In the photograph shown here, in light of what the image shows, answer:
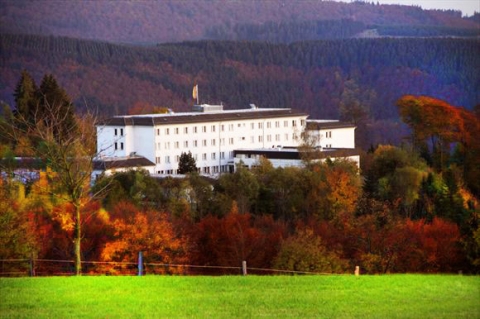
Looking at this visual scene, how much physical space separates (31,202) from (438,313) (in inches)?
931

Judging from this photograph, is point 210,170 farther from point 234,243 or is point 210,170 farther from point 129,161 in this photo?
point 234,243

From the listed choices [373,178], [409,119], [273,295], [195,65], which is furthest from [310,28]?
[273,295]

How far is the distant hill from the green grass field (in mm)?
48321

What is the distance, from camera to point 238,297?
24703mm

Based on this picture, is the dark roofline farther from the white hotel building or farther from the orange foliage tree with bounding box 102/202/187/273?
the white hotel building

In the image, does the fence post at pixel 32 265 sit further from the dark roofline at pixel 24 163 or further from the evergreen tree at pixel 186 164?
the evergreen tree at pixel 186 164

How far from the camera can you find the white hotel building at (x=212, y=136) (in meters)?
72.9

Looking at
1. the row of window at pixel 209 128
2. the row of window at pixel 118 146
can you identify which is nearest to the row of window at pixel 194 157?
the row of window at pixel 209 128

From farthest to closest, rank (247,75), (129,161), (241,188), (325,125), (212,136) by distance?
(247,75) → (325,125) → (212,136) → (129,161) → (241,188)

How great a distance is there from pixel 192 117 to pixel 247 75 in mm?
34574

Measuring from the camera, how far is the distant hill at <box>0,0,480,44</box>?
8312 centimetres

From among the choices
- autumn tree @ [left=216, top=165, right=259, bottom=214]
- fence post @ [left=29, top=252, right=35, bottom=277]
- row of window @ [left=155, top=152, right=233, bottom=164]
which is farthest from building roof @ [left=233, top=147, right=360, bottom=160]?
fence post @ [left=29, top=252, right=35, bottom=277]

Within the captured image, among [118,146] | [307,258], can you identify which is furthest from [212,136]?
[307,258]

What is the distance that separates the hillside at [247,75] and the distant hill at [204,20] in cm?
158
